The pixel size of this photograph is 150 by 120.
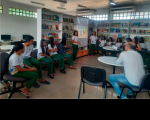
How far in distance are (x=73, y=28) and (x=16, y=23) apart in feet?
18.0

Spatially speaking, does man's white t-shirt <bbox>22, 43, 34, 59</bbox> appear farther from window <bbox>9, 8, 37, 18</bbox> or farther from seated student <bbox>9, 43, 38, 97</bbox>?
window <bbox>9, 8, 37, 18</bbox>

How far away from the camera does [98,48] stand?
7.90m

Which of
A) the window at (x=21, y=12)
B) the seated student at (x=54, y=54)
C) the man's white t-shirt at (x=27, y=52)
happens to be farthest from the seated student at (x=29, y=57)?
the window at (x=21, y=12)

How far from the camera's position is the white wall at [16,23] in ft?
28.3

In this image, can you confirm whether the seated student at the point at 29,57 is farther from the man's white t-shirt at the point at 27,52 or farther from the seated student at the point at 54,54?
the seated student at the point at 54,54

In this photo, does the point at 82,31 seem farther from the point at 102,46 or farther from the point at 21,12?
the point at 21,12

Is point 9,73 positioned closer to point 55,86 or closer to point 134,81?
point 55,86

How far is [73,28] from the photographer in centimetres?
634

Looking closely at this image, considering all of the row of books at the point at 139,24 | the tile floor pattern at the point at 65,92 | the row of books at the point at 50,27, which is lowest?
the tile floor pattern at the point at 65,92

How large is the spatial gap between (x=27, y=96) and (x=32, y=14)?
952 cm

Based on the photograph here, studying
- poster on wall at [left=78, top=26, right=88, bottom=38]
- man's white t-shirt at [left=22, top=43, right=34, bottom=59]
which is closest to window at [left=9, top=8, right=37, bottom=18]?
poster on wall at [left=78, top=26, right=88, bottom=38]

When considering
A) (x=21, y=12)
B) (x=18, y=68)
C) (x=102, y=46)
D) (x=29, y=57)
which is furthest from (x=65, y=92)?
(x=21, y=12)

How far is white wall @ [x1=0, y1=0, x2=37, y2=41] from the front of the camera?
340 inches
